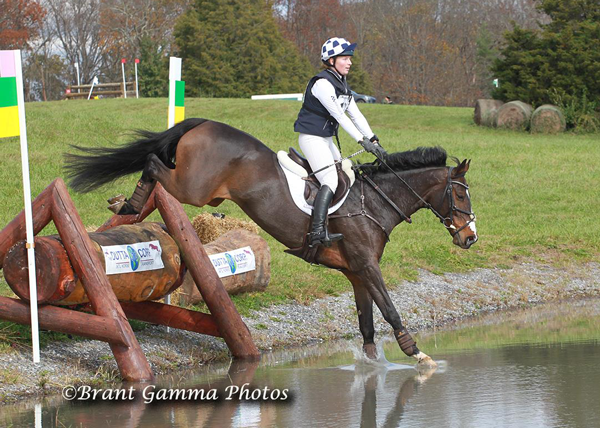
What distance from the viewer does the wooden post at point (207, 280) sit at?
907 centimetres

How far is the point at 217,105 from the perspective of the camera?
34969mm

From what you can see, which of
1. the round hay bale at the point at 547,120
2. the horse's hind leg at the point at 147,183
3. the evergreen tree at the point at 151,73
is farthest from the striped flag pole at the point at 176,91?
the evergreen tree at the point at 151,73

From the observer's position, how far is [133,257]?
28.4ft

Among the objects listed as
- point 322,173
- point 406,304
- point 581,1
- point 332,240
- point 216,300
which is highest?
point 581,1

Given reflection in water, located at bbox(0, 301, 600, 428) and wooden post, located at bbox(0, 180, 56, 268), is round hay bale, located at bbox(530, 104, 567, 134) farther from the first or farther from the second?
wooden post, located at bbox(0, 180, 56, 268)

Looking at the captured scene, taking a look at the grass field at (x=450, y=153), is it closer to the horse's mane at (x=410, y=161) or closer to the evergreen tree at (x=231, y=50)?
the horse's mane at (x=410, y=161)

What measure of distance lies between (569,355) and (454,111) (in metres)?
27.0

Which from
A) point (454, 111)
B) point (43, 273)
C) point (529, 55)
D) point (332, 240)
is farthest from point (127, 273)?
point (454, 111)

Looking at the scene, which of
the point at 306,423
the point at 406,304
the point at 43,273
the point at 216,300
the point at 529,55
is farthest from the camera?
the point at 529,55

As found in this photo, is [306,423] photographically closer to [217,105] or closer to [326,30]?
[217,105]

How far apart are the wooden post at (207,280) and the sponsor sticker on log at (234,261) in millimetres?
714

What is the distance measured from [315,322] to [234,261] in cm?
124

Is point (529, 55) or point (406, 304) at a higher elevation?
point (529, 55)

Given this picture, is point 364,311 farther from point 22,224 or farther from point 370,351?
point 22,224
